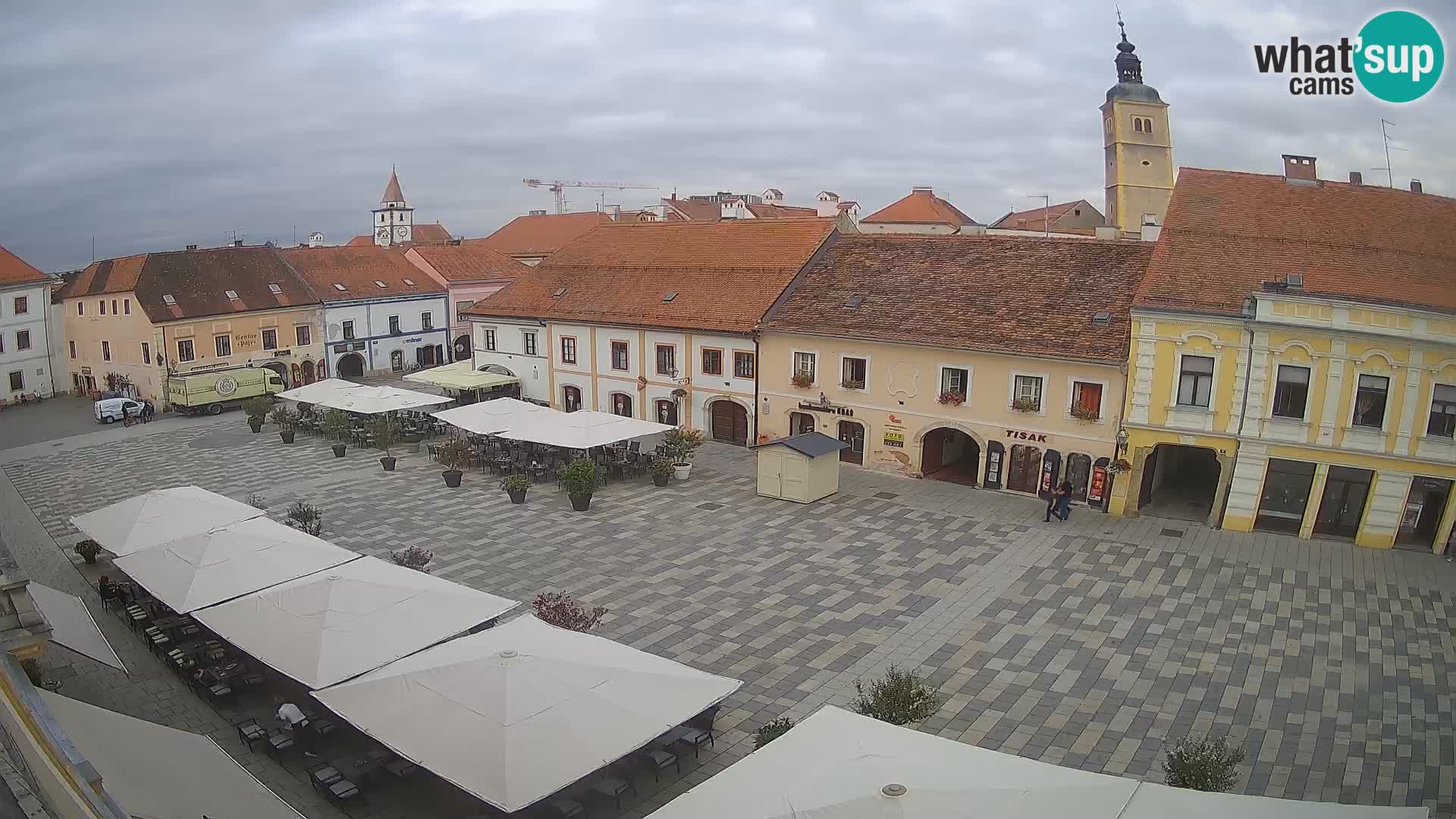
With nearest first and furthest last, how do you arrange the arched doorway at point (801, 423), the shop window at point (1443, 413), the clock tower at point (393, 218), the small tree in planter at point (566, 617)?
the small tree in planter at point (566, 617) → the shop window at point (1443, 413) → the arched doorway at point (801, 423) → the clock tower at point (393, 218)

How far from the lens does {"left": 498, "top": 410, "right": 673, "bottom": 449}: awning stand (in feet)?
90.6

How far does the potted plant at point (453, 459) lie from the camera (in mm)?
27953

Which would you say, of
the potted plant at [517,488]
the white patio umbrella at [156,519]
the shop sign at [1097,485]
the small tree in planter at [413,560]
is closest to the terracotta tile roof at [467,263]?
the potted plant at [517,488]

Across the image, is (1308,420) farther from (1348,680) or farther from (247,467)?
(247,467)

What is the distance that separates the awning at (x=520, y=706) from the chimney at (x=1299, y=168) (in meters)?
23.3

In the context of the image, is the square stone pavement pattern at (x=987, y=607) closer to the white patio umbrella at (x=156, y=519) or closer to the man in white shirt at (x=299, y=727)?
the man in white shirt at (x=299, y=727)

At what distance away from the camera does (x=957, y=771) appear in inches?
377

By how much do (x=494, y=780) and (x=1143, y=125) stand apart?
196 ft

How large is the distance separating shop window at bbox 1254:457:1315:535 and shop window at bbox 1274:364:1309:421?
117 cm

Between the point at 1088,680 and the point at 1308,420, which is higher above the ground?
the point at 1308,420

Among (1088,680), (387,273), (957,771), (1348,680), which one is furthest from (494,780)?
(387,273)

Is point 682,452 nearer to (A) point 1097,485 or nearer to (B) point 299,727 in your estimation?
(A) point 1097,485

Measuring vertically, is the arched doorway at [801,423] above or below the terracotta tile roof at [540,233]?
below

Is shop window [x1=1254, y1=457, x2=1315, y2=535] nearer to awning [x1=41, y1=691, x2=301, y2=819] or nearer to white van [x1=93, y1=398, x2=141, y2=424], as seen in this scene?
awning [x1=41, y1=691, x2=301, y2=819]
